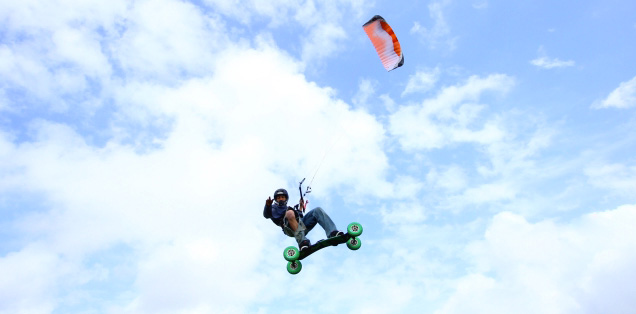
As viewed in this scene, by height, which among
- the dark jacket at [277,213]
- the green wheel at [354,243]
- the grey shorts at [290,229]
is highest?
the dark jacket at [277,213]

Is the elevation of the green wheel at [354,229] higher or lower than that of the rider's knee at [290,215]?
lower

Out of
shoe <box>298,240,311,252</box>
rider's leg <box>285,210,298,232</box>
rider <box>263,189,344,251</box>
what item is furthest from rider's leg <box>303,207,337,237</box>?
shoe <box>298,240,311,252</box>

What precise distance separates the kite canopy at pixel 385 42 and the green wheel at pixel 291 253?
18.8 feet

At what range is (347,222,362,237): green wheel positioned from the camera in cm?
1263

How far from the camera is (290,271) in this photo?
1273cm

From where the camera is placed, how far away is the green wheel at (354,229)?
1263 cm

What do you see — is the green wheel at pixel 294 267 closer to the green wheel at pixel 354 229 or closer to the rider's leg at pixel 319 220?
the rider's leg at pixel 319 220

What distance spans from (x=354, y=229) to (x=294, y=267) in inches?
65.0

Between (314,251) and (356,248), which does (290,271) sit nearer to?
(314,251)

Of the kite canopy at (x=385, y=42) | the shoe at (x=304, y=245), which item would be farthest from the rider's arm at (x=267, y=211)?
the kite canopy at (x=385, y=42)

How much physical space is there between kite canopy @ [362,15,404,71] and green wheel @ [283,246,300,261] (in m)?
5.73

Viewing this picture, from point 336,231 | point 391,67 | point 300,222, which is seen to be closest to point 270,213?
point 300,222

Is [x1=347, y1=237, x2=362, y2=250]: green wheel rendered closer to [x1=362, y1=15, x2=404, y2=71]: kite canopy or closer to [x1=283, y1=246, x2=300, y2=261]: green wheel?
[x1=283, y1=246, x2=300, y2=261]: green wheel

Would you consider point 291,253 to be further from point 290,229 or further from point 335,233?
point 335,233
